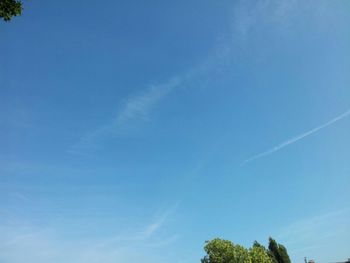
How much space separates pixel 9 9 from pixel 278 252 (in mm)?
62992

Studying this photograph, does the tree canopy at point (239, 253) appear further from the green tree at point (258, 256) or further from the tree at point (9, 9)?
the tree at point (9, 9)

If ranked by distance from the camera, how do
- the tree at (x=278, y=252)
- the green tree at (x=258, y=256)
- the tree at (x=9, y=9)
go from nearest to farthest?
the tree at (x=9, y=9), the green tree at (x=258, y=256), the tree at (x=278, y=252)


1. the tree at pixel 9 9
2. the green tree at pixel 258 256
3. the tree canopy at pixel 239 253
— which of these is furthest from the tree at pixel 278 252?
the tree at pixel 9 9

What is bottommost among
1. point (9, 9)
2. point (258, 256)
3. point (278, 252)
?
point (9, 9)

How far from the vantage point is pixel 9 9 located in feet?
52.0

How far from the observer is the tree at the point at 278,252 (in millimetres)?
64812

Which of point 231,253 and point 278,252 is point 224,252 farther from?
point 278,252

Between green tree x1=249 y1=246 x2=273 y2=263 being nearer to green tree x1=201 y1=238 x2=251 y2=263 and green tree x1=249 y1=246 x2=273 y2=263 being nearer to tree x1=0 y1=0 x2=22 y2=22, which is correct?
green tree x1=201 y1=238 x2=251 y2=263

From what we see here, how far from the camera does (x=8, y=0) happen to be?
51.6 feet

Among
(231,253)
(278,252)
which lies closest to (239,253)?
(231,253)

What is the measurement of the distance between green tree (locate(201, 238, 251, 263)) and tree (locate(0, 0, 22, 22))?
52905 mm

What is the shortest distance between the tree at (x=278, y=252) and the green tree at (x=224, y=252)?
874cm

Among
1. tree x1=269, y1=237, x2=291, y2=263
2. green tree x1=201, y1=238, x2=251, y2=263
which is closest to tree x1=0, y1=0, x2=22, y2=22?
green tree x1=201, y1=238, x2=251, y2=263

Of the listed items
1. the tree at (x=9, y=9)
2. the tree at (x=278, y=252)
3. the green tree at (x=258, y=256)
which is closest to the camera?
the tree at (x=9, y=9)
